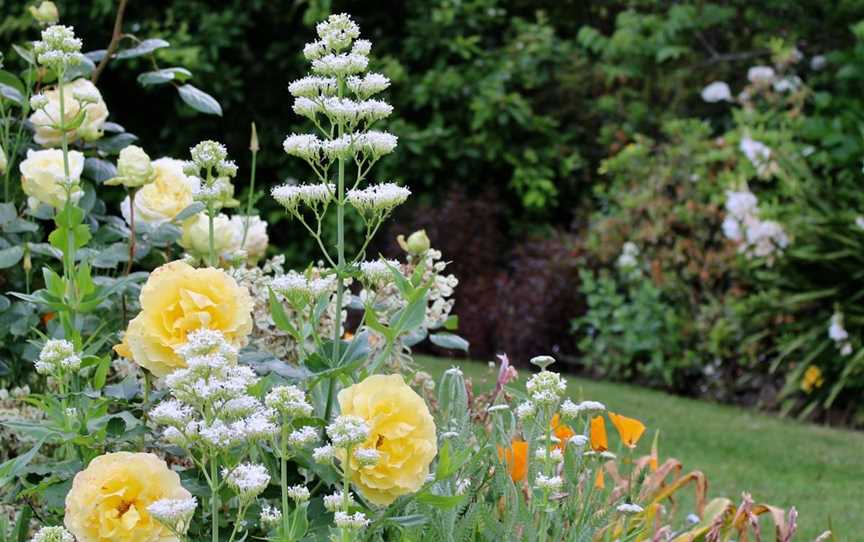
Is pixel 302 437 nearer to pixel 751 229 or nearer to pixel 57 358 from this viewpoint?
pixel 57 358

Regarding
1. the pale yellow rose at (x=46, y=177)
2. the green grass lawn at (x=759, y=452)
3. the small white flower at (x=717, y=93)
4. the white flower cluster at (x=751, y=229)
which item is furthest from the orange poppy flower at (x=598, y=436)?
the small white flower at (x=717, y=93)

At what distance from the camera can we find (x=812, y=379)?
6473mm

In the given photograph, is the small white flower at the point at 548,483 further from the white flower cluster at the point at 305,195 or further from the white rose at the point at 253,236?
the white rose at the point at 253,236

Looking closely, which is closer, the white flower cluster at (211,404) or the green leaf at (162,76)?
the white flower cluster at (211,404)

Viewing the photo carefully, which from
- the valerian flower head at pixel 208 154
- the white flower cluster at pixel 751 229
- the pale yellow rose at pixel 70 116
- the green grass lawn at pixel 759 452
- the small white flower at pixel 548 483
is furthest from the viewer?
the white flower cluster at pixel 751 229

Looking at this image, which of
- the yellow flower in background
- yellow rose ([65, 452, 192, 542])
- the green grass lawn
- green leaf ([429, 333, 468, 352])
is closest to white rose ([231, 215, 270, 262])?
green leaf ([429, 333, 468, 352])

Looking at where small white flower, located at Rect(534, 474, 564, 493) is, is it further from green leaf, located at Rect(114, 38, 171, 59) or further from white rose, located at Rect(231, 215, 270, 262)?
green leaf, located at Rect(114, 38, 171, 59)

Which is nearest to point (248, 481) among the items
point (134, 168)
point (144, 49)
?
point (134, 168)

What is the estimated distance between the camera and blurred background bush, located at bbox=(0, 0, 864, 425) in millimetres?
6770

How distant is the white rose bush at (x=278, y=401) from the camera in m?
1.44

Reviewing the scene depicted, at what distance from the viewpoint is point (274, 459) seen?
67.4 inches

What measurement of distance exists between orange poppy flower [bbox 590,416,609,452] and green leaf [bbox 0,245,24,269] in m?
1.09

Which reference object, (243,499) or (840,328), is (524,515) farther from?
(840,328)

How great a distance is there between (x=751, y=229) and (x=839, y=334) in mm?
767
